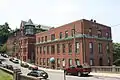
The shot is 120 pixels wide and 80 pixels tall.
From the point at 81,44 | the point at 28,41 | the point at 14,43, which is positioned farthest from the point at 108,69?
the point at 14,43

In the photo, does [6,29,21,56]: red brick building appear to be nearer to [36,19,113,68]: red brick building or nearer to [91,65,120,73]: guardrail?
[36,19,113,68]: red brick building

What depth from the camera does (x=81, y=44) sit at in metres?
48.6

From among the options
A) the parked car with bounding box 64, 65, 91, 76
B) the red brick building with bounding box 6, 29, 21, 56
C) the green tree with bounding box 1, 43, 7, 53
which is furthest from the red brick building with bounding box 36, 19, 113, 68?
the green tree with bounding box 1, 43, 7, 53

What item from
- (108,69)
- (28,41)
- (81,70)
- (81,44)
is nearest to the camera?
(81,70)

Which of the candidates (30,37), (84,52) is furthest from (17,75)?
(30,37)

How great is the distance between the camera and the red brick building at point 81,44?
48781 millimetres

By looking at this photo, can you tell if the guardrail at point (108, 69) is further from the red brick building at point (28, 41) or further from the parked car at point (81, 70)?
the red brick building at point (28, 41)

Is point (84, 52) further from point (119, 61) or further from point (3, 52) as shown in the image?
point (3, 52)

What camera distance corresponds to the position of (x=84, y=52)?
157ft

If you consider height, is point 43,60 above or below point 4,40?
below

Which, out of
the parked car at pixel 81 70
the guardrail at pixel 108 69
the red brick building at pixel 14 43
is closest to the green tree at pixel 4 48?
the red brick building at pixel 14 43

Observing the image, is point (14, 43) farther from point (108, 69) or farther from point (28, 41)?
point (108, 69)

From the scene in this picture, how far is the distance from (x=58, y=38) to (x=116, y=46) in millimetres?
22377

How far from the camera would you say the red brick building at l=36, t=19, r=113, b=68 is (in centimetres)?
4878
